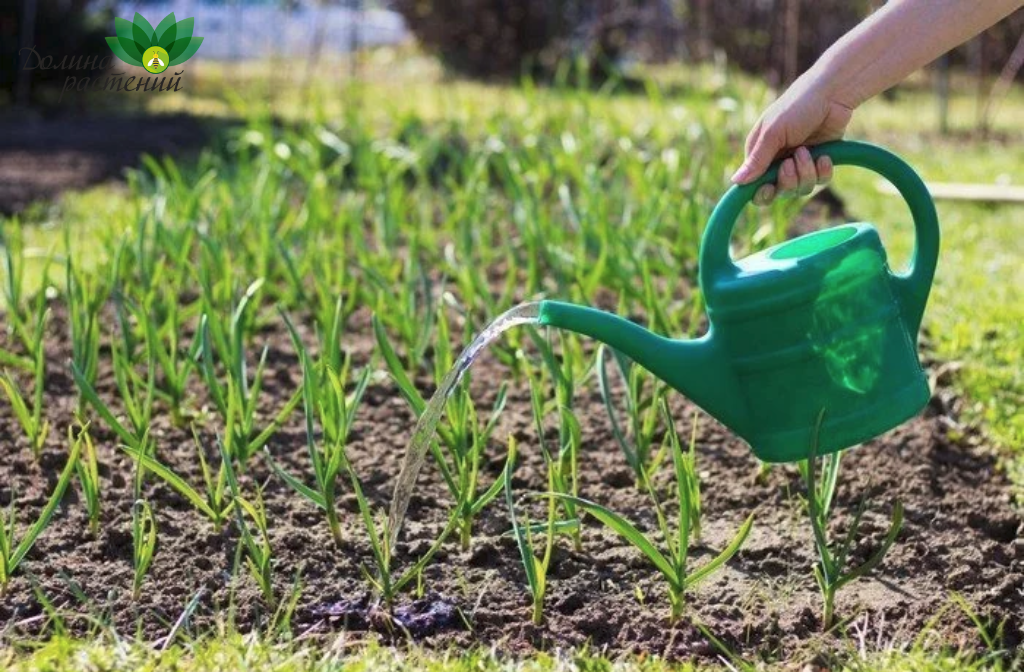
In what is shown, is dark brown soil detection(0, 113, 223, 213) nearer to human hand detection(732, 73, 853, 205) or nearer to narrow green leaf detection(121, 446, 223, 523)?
narrow green leaf detection(121, 446, 223, 523)

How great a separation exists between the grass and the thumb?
1.24ft

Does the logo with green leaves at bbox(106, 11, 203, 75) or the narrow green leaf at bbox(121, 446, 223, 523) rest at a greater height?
the logo with green leaves at bbox(106, 11, 203, 75)

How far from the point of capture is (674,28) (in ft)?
34.2

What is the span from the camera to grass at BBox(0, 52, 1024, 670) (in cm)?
221

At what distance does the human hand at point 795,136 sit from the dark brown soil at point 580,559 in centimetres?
50

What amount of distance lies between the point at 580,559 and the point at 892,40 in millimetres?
911

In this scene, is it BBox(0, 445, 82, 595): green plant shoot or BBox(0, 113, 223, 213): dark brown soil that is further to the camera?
BBox(0, 113, 223, 213): dark brown soil

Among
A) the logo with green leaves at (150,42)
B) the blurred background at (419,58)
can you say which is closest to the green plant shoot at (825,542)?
the logo with green leaves at (150,42)

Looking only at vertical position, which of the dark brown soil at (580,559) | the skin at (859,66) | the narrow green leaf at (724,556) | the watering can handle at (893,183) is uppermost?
the skin at (859,66)

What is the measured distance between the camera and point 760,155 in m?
1.99

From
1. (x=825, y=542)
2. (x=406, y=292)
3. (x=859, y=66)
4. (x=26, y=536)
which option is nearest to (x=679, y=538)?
(x=825, y=542)

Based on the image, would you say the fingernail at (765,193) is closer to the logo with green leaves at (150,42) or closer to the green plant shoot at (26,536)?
the green plant shoot at (26,536)

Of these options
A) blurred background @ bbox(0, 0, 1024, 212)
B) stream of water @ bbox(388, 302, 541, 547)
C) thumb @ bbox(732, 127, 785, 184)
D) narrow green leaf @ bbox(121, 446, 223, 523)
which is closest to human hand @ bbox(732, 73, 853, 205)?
thumb @ bbox(732, 127, 785, 184)

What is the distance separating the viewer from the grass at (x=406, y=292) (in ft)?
7.25
